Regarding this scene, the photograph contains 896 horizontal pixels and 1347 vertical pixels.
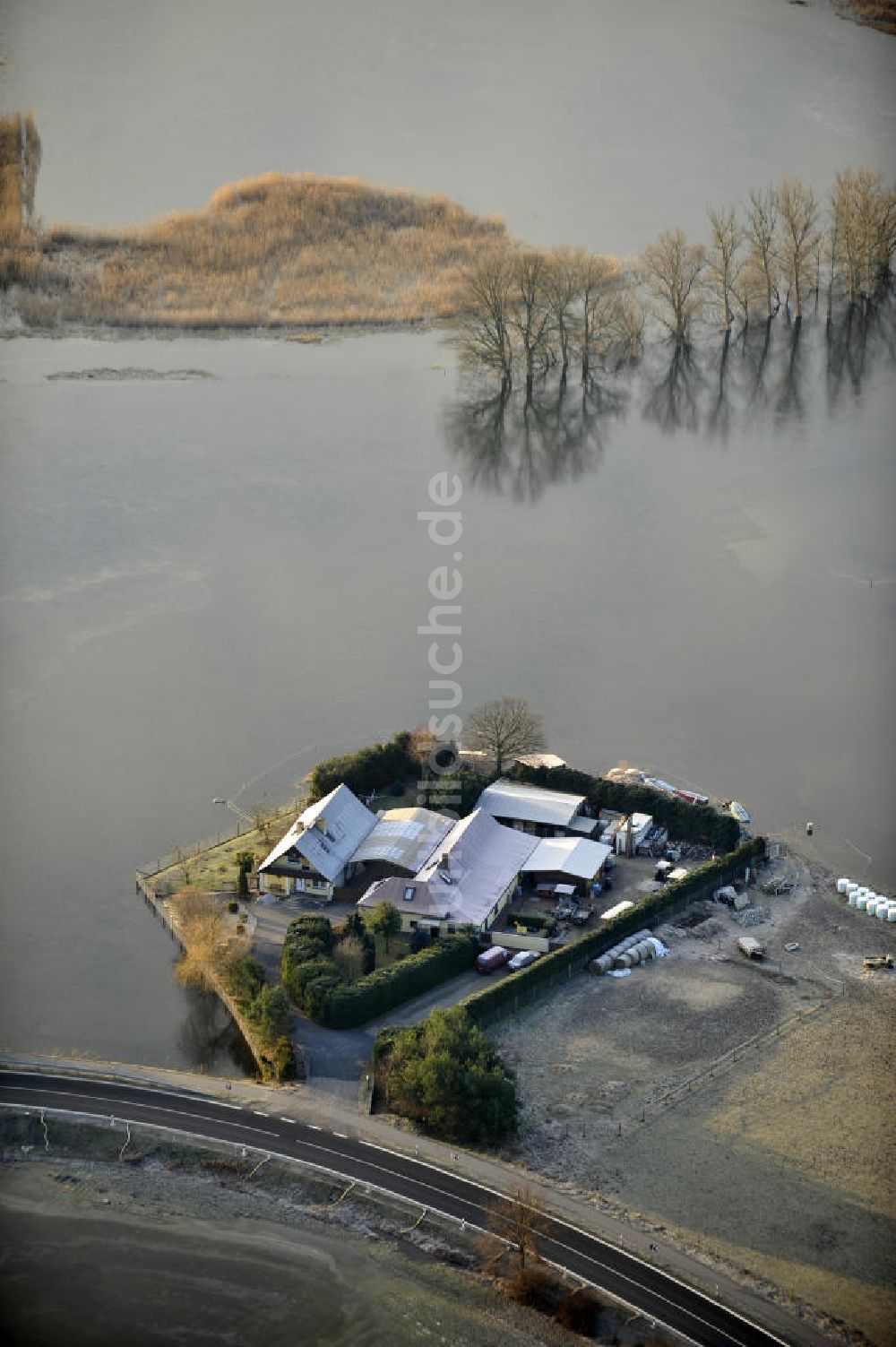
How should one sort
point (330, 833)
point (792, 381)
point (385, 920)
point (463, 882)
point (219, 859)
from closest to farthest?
point (385, 920) → point (463, 882) → point (330, 833) → point (219, 859) → point (792, 381)

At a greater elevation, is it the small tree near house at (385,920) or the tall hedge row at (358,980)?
the small tree near house at (385,920)

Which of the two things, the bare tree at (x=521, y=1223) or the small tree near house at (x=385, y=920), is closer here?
the bare tree at (x=521, y=1223)

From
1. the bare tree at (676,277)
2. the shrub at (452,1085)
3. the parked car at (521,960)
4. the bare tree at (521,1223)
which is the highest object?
the bare tree at (676,277)

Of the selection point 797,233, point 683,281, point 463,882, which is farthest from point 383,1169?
point 797,233

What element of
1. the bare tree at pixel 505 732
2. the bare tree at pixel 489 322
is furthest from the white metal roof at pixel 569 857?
the bare tree at pixel 489 322

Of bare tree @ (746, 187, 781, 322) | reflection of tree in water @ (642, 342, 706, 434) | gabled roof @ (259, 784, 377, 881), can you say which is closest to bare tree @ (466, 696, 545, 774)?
gabled roof @ (259, 784, 377, 881)

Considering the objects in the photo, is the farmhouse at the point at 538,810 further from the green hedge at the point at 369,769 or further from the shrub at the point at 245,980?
the shrub at the point at 245,980

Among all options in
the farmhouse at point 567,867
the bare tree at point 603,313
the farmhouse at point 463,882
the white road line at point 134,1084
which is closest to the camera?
the white road line at point 134,1084

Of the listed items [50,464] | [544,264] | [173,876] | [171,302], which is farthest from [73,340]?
[173,876]

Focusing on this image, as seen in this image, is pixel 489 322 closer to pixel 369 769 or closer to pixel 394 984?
pixel 369 769
